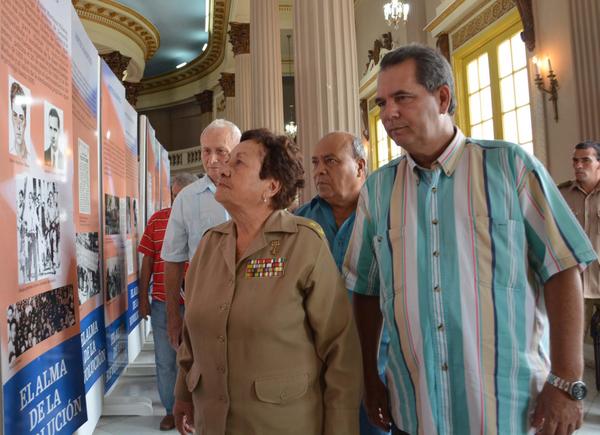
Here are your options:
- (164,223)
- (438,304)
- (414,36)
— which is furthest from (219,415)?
(414,36)

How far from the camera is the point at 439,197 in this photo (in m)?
1.27

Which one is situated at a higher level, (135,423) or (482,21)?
(482,21)

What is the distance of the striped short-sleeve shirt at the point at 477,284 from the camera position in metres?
1.17

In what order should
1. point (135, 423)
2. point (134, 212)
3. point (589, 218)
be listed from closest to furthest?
point (135, 423) < point (589, 218) < point (134, 212)

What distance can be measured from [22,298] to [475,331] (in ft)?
4.41

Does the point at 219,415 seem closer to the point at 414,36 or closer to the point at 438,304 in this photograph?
the point at 438,304

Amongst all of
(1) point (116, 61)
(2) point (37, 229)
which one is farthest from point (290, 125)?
(2) point (37, 229)

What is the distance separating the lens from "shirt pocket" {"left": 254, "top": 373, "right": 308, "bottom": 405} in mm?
1295

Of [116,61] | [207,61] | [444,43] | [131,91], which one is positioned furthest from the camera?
[207,61]

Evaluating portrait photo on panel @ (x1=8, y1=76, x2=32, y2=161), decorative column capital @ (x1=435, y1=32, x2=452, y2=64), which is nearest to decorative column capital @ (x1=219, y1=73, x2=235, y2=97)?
decorative column capital @ (x1=435, y1=32, x2=452, y2=64)

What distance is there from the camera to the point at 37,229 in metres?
1.70

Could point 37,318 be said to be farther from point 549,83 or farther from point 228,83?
point 228,83

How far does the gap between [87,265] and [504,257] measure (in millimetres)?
2064

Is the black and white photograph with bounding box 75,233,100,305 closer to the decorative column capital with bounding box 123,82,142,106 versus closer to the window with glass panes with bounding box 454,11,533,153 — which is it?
the window with glass panes with bounding box 454,11,533,153
